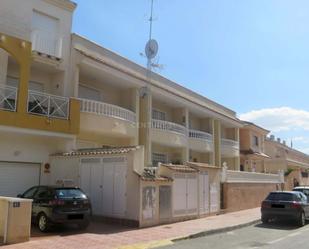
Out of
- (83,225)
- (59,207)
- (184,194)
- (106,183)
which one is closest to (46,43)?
(106,183)

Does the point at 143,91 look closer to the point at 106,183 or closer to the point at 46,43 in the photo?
the point at 46,43

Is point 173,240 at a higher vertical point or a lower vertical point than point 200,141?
lower

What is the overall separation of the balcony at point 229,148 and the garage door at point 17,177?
2135 cm

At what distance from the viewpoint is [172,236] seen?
543 inches

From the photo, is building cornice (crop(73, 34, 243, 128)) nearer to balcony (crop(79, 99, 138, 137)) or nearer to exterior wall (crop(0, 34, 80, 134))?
balcony (crop(79, 99, 138, 137))

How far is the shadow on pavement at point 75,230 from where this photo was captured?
517 inches

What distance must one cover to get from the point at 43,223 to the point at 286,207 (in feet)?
36.5

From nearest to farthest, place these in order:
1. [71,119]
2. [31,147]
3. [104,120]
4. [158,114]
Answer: [31,147] < [71,119] < [104,120] < [158,114]

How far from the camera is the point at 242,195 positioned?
25.3m

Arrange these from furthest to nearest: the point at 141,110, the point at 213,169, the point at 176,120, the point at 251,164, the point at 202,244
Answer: the point at 251,164 < the point at 176,120 < the point at 141,110 < the point at 213,169 < the point at 202,244

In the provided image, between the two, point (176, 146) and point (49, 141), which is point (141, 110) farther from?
point (49, 141)

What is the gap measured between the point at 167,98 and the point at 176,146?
3634 millimetres

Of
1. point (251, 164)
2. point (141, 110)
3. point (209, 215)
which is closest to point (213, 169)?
point (209, 215)

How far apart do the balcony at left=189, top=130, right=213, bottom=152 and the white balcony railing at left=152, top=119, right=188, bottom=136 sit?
152 cm
